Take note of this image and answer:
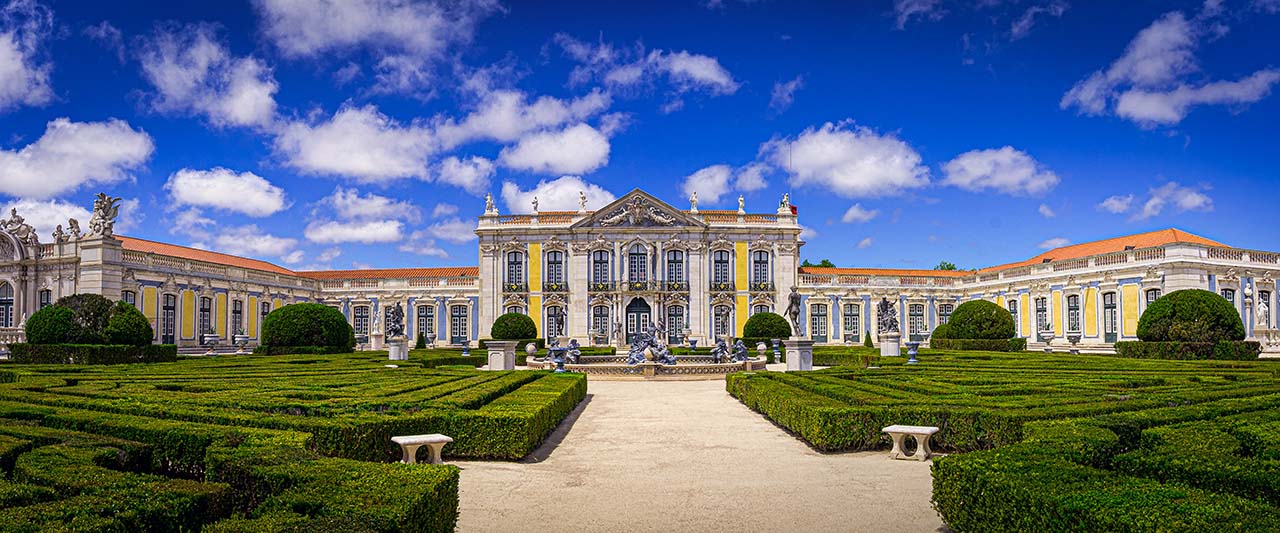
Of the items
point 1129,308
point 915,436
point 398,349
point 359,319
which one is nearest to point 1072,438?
point 915,436

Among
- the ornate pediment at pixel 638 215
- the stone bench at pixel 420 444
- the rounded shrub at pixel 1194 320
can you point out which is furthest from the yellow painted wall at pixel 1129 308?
the stone bench at pixel 420 444

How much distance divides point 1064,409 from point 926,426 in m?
1.25

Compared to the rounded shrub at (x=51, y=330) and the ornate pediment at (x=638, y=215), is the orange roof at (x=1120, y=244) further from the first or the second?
the rounded shrub at (x=51, y=330)

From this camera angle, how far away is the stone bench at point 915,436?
7.95 metres

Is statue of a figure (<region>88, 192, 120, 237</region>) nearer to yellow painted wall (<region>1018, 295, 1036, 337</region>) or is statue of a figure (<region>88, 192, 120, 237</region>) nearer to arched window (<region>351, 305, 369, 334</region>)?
arched window (<region>351, 305, 369, 334</region>)

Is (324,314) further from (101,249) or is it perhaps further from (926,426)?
(926,426)

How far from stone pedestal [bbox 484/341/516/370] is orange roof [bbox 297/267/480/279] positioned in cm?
2172

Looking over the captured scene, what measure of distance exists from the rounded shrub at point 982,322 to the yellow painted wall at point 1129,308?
6310 mm

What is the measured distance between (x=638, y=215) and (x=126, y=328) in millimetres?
23531

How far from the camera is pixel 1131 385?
11.0 m

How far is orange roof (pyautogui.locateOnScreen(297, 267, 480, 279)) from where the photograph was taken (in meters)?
42.6

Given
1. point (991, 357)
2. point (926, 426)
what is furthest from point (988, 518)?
point (991, 357)

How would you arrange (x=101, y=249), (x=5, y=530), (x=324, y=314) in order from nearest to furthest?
(x=5, y=530) < (x=324, y=314) < (x=101, y=249)

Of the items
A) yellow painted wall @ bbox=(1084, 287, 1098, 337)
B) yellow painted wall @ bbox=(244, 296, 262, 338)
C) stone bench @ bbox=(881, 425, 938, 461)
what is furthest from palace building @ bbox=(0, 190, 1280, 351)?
stone bench @ bbox=(881, 425, 938, 461)
